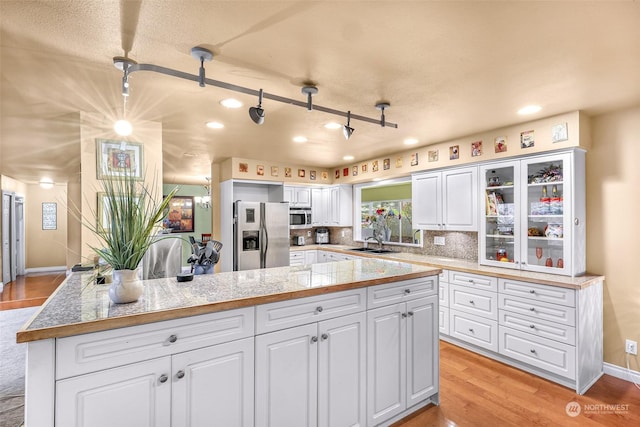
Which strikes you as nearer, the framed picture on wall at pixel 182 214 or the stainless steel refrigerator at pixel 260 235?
the stainless steel refrigerator at pixel 260 235

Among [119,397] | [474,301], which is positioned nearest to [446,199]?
[474,301]

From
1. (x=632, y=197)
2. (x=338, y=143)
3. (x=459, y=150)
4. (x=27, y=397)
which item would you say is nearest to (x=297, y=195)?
(x=338, y=143)

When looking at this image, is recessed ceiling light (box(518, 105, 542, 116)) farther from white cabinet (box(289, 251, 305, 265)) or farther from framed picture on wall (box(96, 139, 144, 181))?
white cabinet (box(289, 251, 305, 265))

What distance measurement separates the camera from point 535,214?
3.12 meters

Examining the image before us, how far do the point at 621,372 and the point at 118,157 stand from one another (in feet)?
15.9

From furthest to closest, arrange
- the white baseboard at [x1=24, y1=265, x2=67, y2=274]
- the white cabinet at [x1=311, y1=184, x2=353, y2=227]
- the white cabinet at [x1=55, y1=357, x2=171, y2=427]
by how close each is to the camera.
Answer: the white baseboard at [x1=24, y1=265, x2=67, y2=274] → the white cabinet at [x1=311, y1=184, x2=353, y2=227] → the white cabinet at [x1=55, y1=357, x2=171, y2=427]

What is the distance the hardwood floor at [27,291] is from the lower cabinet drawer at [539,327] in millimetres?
5844

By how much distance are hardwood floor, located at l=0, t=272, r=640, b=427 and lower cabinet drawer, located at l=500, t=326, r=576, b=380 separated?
0.13 meters

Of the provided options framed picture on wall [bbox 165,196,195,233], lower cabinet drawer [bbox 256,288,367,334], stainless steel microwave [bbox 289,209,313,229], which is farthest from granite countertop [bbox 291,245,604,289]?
framed picture on wall [bbox 165,196,195,233]

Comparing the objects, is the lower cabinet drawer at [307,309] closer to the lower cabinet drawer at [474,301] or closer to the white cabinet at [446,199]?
the lower cabinet drawer at [474,301]

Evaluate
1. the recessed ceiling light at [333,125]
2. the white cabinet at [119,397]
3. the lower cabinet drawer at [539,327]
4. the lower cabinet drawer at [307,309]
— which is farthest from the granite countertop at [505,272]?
the white cabinet at [119,397]

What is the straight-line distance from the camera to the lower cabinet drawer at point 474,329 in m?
3.20

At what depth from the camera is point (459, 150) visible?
3.75 meters

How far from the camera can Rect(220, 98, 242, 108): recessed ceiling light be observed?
8.35ft
